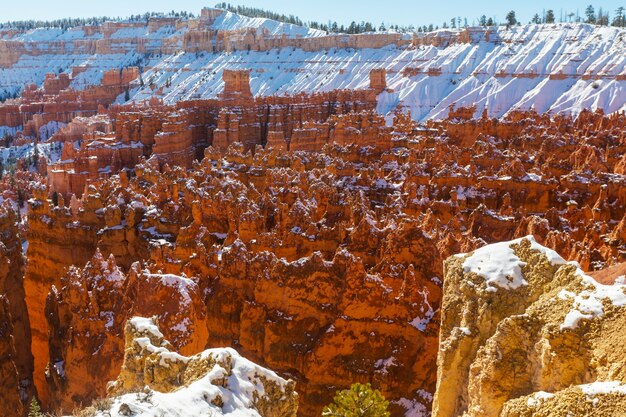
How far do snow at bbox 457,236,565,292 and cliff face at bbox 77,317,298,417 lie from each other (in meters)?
3.63

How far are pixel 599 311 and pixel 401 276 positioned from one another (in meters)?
9.72

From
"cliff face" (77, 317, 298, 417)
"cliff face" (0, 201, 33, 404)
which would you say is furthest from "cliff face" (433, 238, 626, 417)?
"cliff face" (0, 201, 33, 404)

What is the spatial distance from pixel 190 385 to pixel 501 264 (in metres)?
5.17

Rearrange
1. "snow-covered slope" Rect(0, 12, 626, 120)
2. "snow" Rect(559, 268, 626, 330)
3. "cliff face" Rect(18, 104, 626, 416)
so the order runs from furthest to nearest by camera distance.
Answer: "snow-covered slope" Rect(0, 12, 626, 120) → "cliff face" Rect(18, 104, 626, 416) → "snow" Rect(559, 268, 626, 330)

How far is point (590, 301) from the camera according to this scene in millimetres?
7516

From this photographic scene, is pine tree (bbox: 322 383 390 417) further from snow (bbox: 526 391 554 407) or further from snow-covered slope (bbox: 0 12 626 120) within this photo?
snow-covered slope (bbox: 0 12 626 120)

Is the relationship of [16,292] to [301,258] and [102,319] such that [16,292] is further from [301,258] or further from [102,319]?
[301,258]

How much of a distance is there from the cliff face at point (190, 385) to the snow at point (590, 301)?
447 cm

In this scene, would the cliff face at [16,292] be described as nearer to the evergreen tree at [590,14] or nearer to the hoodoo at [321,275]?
the hoodoo at [321,275]

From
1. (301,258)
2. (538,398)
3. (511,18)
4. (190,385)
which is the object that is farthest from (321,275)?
(511,18)

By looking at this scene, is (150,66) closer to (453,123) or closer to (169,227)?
(453,123)

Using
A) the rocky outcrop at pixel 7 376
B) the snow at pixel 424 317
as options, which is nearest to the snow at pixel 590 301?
the snow at pixel 424 317

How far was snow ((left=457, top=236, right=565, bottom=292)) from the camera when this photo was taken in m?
9.03

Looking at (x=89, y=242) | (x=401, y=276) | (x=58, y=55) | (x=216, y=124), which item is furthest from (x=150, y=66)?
(x=401, y=276)
